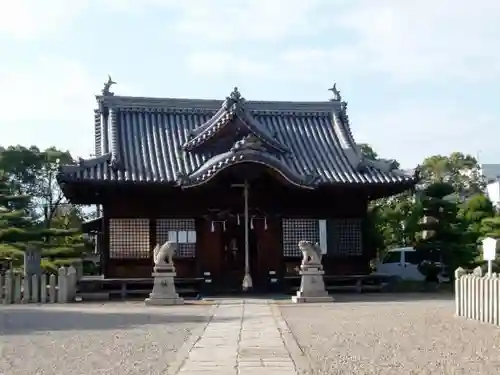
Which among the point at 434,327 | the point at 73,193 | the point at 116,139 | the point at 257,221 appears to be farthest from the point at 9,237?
the point at 434,327

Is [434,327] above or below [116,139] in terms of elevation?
below

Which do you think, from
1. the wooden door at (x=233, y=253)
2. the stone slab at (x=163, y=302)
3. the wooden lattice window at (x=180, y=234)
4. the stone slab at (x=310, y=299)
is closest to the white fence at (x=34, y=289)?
the stone slab at (x=163, y=302)

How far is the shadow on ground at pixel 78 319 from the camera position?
12852 mm

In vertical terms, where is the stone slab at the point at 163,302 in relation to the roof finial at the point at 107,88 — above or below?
below

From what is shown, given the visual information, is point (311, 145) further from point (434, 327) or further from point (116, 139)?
point (434, 327)

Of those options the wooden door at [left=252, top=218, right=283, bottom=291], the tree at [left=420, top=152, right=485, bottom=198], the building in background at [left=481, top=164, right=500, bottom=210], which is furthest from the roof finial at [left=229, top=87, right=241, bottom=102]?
the tree at [left=420, top=152, right=485, bottom=198]

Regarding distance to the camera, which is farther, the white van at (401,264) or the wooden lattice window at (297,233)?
the white van at (401,264)

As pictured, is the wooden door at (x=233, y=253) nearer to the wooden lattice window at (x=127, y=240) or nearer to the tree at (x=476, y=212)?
the wooden lattice window at (x=127, y=240)

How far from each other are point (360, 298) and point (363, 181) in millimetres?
4320

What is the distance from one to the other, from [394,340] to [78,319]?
23.5 ft

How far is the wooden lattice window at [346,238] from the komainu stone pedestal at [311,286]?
468 centimetres

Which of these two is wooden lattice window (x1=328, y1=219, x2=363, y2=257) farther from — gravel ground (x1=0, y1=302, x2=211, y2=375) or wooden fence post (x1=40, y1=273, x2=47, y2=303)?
wooden fence post (x1=40, y1=273, x2=47, y2=303)

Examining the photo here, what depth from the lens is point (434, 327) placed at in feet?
40.3

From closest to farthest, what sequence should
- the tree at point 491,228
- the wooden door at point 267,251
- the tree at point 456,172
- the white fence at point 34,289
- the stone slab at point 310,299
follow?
the stone slab at point 310,299 < the white fence at point 34,289 < the tree at point 491,228 < the wooden door at point 267,251 < the tree at point 456,172
